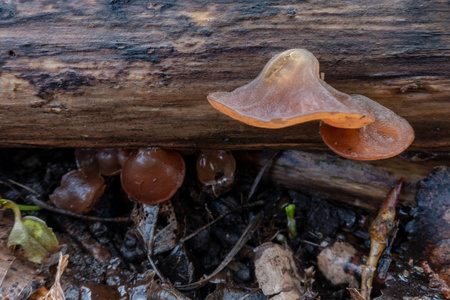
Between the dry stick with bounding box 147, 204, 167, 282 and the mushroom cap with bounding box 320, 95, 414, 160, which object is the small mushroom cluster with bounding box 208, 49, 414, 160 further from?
the dry stick with bounding box 147, 204, 167, 282

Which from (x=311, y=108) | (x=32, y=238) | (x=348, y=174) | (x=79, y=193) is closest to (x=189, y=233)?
(x=79, y=193)

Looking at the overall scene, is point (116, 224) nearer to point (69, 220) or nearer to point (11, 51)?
point (69, 220)

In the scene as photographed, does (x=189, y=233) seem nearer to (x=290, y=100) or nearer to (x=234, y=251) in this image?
(x=234, y=251)

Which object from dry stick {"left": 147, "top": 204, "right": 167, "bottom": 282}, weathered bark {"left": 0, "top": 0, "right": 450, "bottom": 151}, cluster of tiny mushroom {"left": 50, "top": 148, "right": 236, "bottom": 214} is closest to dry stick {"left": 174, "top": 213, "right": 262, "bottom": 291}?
dry stick {"left": 147, "top": 204, "right": 167, "bottom": 282}

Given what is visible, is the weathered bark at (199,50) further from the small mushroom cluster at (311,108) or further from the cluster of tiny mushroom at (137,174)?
the cluster of tiny mushroom at (137,174)

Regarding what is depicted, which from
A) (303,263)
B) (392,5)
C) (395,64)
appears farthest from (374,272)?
(392,5)

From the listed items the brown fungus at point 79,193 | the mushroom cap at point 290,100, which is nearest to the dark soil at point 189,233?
the brown fungus at point 79,193

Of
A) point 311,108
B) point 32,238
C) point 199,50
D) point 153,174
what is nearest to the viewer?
point 311,108
